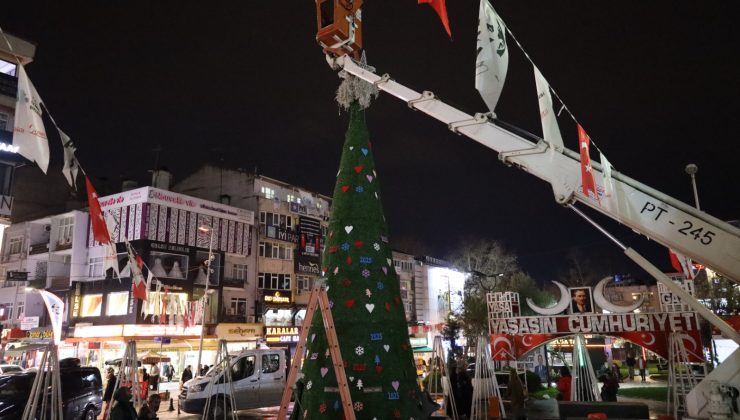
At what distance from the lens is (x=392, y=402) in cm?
777

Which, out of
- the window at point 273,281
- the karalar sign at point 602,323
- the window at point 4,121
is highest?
the window at point 4,121

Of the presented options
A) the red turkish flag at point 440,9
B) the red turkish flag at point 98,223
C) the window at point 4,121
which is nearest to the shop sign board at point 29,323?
the window at point 4,121

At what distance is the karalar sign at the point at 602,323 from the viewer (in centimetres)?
1191

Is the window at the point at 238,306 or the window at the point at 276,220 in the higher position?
the window at the point at 276,220

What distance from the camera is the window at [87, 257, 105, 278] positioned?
34594 mm

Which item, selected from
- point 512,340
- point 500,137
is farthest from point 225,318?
point 500,137

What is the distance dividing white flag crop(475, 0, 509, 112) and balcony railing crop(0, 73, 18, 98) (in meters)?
26.0

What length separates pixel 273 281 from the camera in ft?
139

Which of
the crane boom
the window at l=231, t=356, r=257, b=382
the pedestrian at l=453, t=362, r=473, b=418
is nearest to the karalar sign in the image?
the pedestrian at l=453, t=362, r=473, b=418

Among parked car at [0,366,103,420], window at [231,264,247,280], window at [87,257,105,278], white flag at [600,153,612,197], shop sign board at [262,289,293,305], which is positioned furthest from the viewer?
shop sign board at [262,289,293,305]

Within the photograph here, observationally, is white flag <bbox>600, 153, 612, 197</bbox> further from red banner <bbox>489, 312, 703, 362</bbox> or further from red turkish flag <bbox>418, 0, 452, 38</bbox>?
red banner <bbox>489, 312, 703, 362</bbox>

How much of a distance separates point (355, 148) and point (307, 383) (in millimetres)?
4069

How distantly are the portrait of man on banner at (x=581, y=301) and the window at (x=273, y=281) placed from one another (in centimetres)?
3178

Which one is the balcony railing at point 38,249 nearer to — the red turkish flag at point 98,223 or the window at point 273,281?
the window at point 273,281
